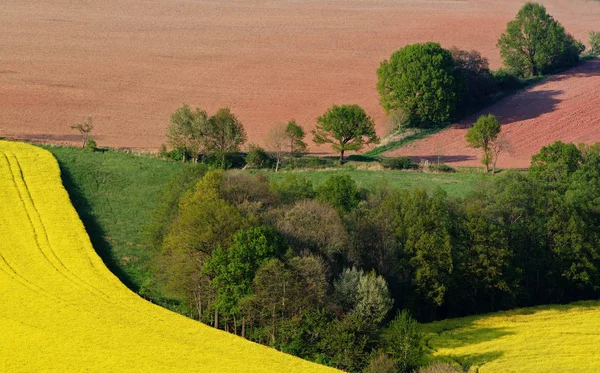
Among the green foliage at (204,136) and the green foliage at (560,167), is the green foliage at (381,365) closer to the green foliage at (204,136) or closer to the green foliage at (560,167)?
the green foliage at (560,167)

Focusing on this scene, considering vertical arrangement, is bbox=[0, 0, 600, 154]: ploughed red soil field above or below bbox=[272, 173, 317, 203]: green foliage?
above

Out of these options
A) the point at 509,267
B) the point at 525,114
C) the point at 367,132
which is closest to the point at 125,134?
the point at 367,132

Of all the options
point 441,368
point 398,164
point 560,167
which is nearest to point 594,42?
point 398,164

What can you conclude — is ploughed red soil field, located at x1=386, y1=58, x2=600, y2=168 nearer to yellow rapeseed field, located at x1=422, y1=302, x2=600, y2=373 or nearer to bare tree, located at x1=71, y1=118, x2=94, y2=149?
bare tree, located at x1=71, y1=118, x2=94, y2=149

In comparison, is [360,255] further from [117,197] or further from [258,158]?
[258,158]

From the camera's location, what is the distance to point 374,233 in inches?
2736

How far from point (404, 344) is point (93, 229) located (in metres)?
25.4

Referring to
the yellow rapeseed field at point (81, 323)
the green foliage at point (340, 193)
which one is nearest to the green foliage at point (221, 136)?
the green foliage at point (340, 193)

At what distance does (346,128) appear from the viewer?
10231 cm

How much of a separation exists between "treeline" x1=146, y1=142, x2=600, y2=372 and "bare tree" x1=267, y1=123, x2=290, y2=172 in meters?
19.8

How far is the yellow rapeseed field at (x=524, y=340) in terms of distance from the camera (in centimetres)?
5812

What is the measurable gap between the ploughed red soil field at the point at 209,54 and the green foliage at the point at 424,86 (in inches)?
155

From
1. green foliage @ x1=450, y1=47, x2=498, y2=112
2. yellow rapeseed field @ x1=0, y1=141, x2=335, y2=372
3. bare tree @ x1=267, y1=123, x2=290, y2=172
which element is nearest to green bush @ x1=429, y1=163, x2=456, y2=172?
bare tree @ x1=267, y1=123, x2=290, y2=172

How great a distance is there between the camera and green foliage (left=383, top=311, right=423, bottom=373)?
57969 mm
